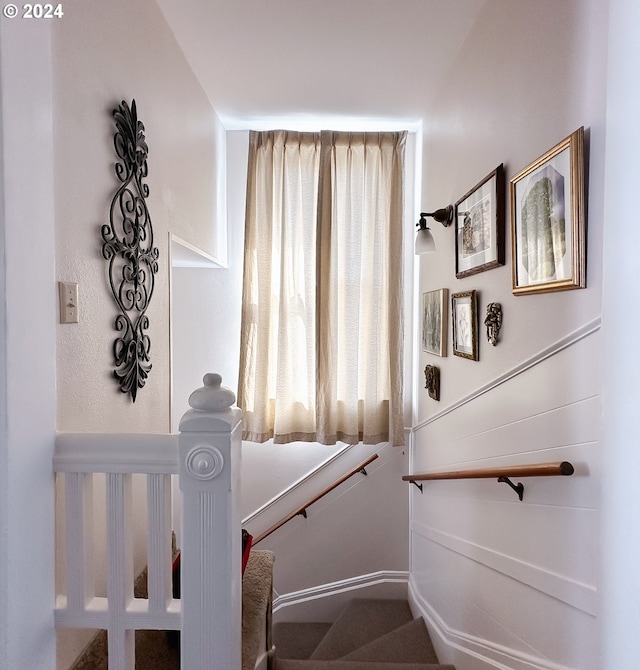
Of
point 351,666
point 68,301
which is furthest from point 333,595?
point 68,301

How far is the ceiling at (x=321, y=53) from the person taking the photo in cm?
216

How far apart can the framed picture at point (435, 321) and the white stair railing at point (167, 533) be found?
171 centimetres

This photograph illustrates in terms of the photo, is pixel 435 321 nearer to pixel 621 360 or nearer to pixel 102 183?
pixel 621 360

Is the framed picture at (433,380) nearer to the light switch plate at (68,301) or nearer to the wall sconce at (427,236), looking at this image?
the wall sconce at (427,236)

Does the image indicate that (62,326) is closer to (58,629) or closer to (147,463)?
(147,463)

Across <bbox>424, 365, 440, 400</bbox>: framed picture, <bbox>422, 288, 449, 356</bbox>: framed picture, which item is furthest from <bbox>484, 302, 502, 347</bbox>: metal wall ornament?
<bbox>424, 365, 440, 400</bbox>: framed picture

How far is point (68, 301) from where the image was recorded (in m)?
1.34

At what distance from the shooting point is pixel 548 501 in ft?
5.00

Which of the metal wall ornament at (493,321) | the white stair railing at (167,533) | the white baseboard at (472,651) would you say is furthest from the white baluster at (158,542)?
the metal wall ornament at (493,321)

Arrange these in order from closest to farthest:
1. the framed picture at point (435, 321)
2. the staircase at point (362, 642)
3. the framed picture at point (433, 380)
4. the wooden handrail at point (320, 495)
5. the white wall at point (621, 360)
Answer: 1. the white wall at point (621, 360)
2. the staircase at point (362, 642)
3. the framed picture at point (435, 321)
4. the framed picture at point (433, 380)
5. the wooden handrail at point (320, 495)

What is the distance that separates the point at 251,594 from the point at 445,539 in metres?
1.09

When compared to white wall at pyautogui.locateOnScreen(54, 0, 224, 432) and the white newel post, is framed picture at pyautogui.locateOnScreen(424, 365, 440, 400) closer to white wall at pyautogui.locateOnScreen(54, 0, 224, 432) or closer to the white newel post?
white wall at pyautogui.locateOnScreen(54, 0, 224, 432)

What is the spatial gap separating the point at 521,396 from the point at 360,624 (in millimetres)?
2370

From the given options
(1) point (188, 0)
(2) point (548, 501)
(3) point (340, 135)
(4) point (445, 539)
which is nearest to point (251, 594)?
(4) point (445, 539)
